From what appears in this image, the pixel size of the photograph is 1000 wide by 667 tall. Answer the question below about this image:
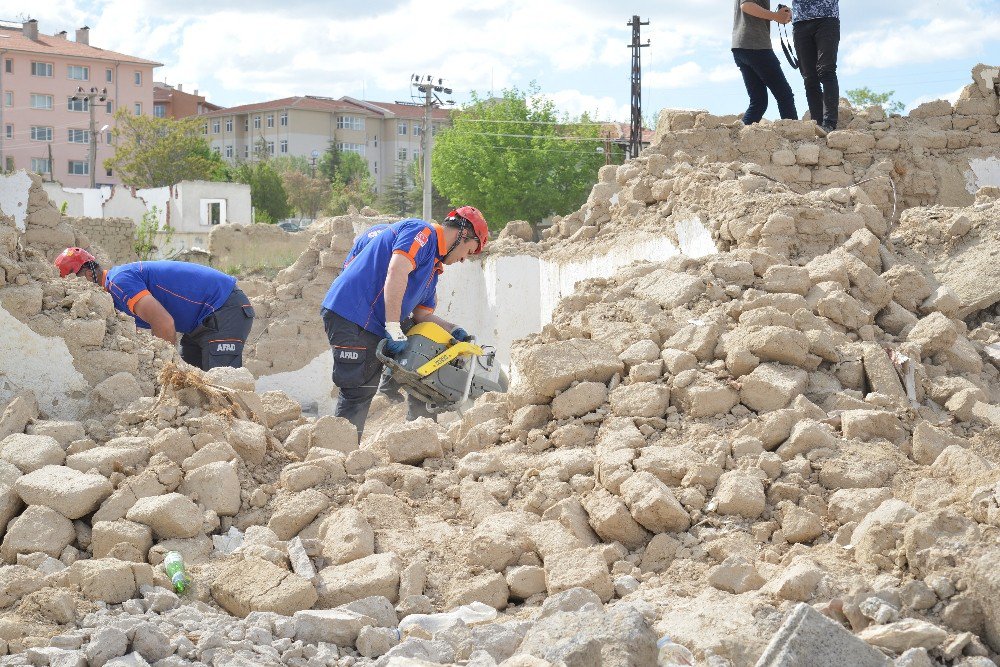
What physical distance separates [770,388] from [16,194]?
4.51m

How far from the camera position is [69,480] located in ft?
12.7

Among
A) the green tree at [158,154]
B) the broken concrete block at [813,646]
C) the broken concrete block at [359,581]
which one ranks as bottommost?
the broken concrete block at [359,581]

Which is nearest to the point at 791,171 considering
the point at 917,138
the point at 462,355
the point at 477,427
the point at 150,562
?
the point at 917,138

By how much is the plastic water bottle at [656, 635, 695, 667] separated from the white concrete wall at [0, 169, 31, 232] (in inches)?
190

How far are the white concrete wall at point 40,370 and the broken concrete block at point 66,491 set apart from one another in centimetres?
84

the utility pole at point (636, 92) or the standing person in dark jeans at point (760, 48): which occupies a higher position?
the utility pole at point (636, 92)

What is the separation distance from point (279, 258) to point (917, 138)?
11966mm

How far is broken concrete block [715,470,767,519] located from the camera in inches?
141

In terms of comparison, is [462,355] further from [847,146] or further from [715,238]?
[847,146]

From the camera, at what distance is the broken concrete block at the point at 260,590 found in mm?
3291

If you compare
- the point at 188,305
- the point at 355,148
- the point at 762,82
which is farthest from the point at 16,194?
the point at 355,148

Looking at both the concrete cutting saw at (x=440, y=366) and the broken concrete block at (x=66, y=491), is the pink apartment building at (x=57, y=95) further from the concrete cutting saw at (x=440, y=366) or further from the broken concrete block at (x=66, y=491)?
the broken concrete block at (x=66, y=491)

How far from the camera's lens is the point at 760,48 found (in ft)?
25.0

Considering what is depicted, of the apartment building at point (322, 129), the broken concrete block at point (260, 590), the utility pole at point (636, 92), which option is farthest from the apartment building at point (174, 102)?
the broken concrete block at point (260, 590)
